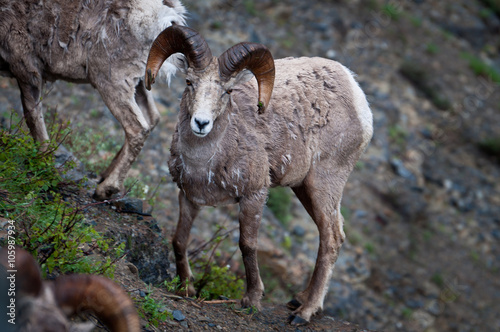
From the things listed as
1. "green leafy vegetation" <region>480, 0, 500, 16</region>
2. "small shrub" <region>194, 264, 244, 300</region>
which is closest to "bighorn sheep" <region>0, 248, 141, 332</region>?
"small shrub" <region>194, 264, 244, 300</region>

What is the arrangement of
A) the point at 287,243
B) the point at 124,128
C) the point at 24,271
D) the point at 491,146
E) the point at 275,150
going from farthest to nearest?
the point at 491,146, the point at 287,243, the point at 124,128, the point at 275,150, the point at 24,271

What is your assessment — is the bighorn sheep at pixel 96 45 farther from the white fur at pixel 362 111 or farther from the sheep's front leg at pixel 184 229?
the white fur at pixel 362 111

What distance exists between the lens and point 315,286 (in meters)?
5.75

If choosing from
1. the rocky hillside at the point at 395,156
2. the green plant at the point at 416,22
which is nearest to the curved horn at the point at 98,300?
the rocky hillside at the point at 395,156

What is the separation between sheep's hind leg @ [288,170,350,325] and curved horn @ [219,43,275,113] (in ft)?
4.65

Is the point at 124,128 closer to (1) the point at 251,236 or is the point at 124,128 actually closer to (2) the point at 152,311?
(1) the point at 251,236

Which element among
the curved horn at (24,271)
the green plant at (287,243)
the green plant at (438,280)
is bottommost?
the green plant at (438,280)

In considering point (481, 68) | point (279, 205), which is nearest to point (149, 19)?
point (279, 205)

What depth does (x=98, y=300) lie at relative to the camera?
291 centimetres

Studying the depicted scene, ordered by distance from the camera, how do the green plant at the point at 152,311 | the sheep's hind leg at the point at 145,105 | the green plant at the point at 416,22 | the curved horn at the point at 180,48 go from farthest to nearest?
the green plant at the point at 416,22, the sheep's hind leg at the point at 145,105, the curved horn at the point at 180,48, the green plant at the point at 152,311

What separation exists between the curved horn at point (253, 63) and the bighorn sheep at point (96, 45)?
144 centimetres

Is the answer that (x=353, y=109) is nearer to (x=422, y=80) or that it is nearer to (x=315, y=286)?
(x=315, y=286)

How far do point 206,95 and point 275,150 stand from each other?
1.14 metres

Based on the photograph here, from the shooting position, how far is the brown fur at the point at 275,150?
195 inches
